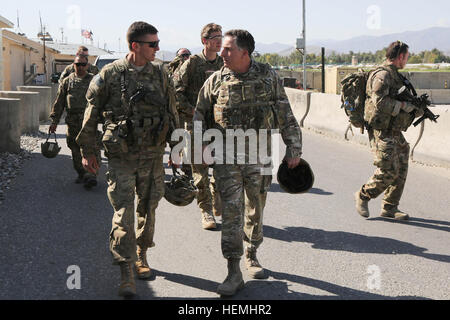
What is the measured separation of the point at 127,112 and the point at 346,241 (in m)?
2.69

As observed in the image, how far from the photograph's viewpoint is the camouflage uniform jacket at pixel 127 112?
182 inches

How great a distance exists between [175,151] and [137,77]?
0.80 m

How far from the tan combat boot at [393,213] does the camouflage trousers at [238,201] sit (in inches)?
100

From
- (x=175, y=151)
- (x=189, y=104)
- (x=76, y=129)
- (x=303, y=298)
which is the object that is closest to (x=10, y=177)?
(x=76, y=129)

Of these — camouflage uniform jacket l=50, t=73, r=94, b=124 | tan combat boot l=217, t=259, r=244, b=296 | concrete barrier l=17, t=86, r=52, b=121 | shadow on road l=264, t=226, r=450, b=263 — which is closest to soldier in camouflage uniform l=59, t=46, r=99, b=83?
camouflage uniform jacket l=50, t=73, r=94, b=124

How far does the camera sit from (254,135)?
4.70 metres

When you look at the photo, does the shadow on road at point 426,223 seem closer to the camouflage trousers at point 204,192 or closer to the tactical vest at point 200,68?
the camouflage trousers at point 204,192

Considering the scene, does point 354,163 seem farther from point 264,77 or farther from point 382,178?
point 264,77

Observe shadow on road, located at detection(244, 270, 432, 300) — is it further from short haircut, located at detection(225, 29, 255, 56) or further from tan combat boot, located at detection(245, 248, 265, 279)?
short haircut, located at detection(225, 29, 255, 56)

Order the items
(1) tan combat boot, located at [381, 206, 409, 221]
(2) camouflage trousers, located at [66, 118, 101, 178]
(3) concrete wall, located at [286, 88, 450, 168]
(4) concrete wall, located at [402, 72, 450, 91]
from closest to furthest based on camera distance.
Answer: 1. (1) tan combat boot, located at [381, 206, 409, 221]
2. (2) camouflage trousers, located at [66, 118, 101, 178]
3. (3) concrete wall, located at [286, 88, 450, 168]
4. (4) concrete wall, located at [402, 72, 450, 91]

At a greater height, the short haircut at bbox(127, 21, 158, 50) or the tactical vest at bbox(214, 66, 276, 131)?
the short haircut at bbox(127, 21, 158, 50)

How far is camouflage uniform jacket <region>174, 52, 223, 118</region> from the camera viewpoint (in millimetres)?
6638

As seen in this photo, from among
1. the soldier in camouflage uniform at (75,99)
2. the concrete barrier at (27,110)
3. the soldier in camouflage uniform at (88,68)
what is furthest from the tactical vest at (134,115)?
the concrete barrier at (27,110)
